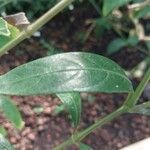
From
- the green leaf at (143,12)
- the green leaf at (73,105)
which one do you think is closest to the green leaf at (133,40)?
the green leaf at (143,12)

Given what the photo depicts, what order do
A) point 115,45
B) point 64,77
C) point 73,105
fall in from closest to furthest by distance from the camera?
1. point 64,77
2. point 73,105
3. point 115,45

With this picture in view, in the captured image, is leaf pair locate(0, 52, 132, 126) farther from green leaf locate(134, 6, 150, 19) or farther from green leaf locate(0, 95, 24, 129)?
green leaf locate(134, 6, 150, 19)

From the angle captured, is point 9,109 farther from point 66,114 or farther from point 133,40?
point 133,40

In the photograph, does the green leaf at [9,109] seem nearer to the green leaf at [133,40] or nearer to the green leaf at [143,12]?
the green leaf at [143,12]

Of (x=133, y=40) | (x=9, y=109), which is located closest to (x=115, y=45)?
(x=133, y=40)

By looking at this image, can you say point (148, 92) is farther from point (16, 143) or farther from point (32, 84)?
point (32, 84)

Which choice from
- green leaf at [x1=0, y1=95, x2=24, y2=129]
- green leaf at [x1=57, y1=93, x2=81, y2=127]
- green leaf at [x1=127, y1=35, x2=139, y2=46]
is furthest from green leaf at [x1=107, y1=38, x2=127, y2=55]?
green leaf at [x1=57, y1=93, x2=81, y2=127]
